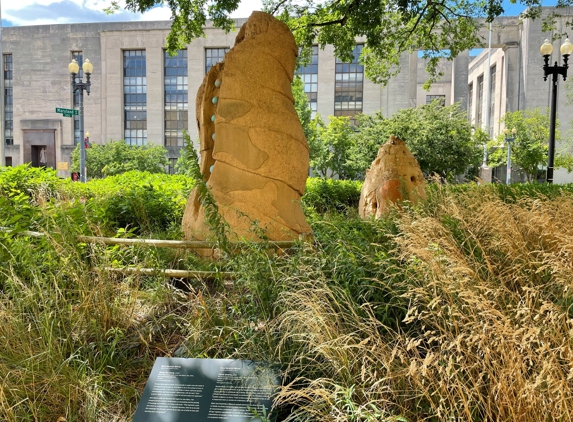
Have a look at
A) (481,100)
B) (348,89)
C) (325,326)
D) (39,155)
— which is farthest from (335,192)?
(481,100)

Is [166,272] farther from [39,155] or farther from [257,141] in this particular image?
[39,155]

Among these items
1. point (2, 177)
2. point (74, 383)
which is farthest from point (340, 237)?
point (2, 177)

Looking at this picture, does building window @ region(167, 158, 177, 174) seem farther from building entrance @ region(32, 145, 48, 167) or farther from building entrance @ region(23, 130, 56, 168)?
building entrance @ region(32, 145, 48, 167)

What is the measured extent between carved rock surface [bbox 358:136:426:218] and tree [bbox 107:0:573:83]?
2799 mm

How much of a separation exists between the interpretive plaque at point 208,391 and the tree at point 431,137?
75.5 ft

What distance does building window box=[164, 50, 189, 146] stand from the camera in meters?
Answer: 45.5

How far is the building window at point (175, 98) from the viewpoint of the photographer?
45531 millimetres

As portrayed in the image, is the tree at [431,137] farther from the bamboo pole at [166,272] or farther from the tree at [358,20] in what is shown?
the bamboo pole at [166,272]

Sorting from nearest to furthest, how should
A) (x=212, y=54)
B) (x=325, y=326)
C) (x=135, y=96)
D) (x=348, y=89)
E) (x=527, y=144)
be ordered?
(x=325, y=326) → (x=527, y=144) → (x=348, y=89) → (x=212, y=54) → (x=135, y=96)

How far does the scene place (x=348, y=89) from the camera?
43219 mm

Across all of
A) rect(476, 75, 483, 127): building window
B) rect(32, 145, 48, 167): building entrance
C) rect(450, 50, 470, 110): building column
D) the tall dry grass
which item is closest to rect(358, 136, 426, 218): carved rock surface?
the tall dry grass

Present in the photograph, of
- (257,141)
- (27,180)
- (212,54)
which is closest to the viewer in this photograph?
(257,141)

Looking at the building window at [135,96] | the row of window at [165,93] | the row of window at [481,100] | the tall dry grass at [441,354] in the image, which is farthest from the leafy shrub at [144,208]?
the row of window at [481,100]

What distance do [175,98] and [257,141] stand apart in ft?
139
